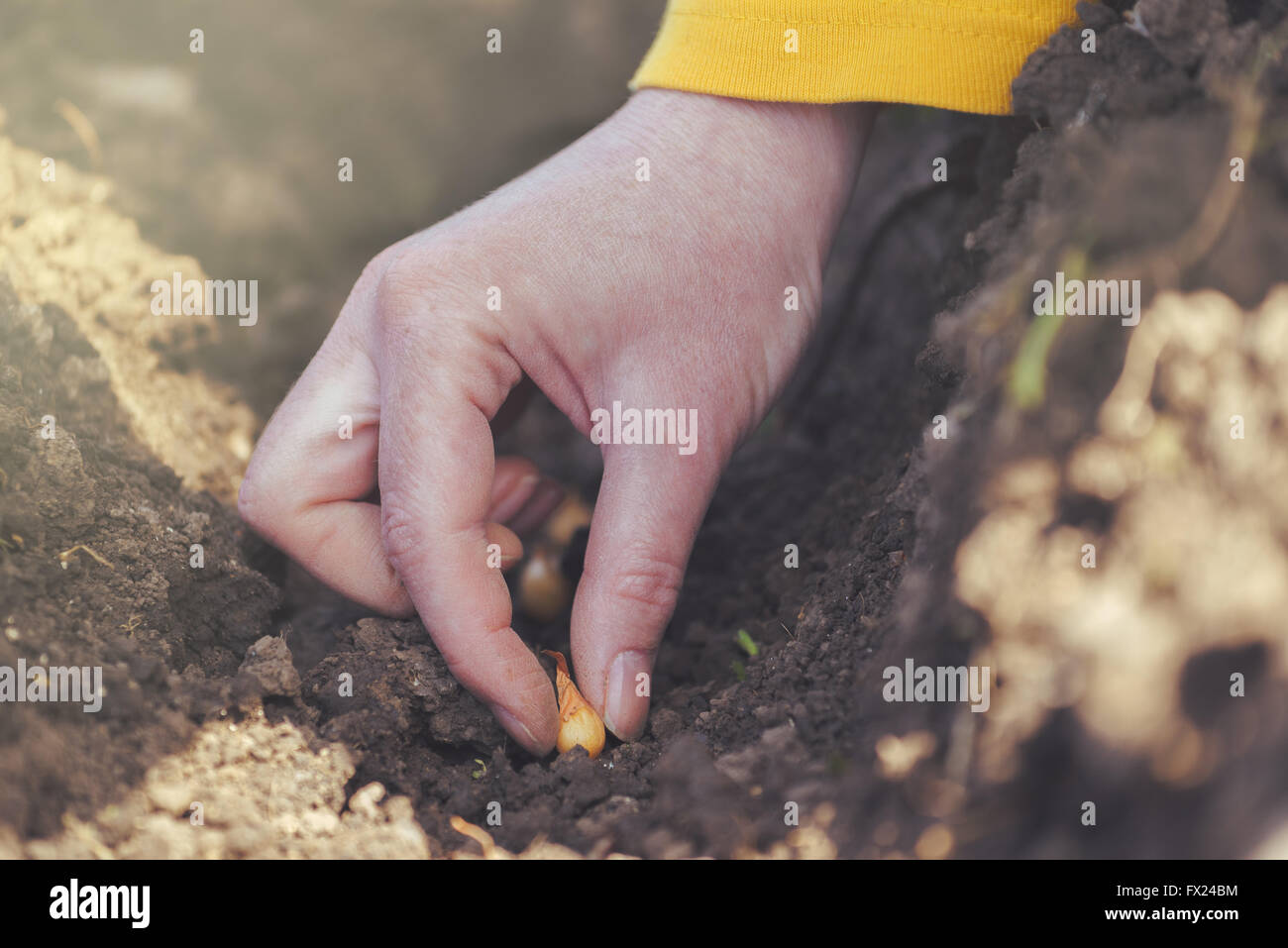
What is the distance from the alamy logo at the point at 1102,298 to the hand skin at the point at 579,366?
2.33ft

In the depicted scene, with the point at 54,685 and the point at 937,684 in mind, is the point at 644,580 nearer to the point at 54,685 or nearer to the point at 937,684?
the point at 937,684

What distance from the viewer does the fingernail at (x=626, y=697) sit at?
4.73 feet

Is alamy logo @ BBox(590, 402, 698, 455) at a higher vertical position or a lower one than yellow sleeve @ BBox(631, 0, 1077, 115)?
lower

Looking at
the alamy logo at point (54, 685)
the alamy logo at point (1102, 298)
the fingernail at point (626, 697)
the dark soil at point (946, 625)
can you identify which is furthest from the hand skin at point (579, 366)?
the alamy logo at point (1102, 298)

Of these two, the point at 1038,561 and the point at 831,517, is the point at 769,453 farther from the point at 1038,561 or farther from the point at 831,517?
the point at 1038,561

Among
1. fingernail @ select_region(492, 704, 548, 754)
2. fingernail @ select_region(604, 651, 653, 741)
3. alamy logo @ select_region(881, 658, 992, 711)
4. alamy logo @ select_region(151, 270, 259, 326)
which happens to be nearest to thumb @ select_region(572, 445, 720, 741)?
fingernail @ select_region(604, 651, 653, 741)

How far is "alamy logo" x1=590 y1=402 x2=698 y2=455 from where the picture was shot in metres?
1.51

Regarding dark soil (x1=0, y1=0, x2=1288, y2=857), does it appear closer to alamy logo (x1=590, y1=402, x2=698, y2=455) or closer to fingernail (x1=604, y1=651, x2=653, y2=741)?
fingernail (x1=604, y1=651, x2=653, y2=741)

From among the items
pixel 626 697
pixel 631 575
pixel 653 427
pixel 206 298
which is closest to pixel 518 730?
pixel 626 697

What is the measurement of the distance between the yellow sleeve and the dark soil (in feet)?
0.61

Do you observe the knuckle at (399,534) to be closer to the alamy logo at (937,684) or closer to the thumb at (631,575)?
the thumb at (631,575)

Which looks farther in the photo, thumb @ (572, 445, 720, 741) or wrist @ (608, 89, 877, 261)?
wrist @ (608, 89, 877, 261)

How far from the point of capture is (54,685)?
3.67ft

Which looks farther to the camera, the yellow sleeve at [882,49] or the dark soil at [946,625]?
the yellow sleeve at [882,49]
